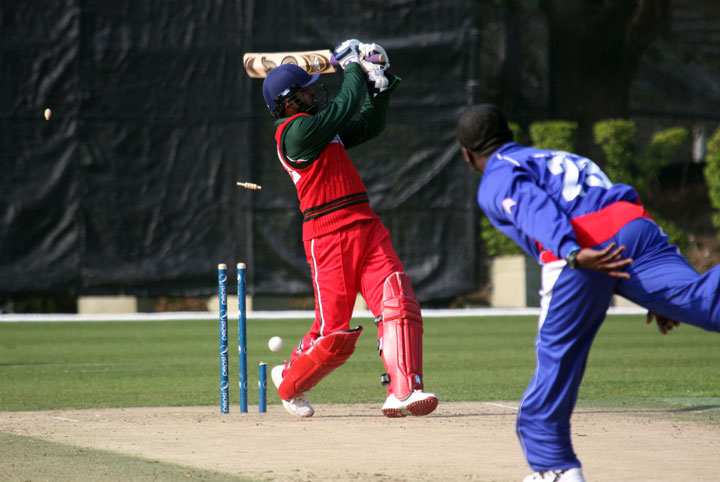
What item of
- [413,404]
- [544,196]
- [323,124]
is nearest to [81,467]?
[413,404]

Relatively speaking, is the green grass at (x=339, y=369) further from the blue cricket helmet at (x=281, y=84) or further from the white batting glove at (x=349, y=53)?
the white batting glove at (x=349, y=53)

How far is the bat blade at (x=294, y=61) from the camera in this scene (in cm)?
799

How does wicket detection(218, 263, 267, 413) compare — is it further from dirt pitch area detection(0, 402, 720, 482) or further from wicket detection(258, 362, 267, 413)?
dirt pitch area detection(0, 402, 720, 482)

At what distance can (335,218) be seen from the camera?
6824 millimetres

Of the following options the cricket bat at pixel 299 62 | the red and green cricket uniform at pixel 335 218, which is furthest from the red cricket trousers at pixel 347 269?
the cricket bat at pixel 299 62

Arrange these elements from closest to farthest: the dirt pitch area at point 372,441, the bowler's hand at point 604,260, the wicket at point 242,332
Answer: the bowler's hand at point 604,260 < the dirt pitch area at point 372,441 < the wicket at point 242,332

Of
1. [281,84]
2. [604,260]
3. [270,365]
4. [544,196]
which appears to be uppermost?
[281,84]

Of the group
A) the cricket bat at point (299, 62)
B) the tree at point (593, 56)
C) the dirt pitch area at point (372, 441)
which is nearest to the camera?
→ the dirt pitch area at point (372, 441)

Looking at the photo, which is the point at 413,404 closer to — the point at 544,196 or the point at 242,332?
the point at 242,332

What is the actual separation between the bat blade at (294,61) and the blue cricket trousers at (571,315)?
3.70 metres

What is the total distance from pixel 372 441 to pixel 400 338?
0.61m

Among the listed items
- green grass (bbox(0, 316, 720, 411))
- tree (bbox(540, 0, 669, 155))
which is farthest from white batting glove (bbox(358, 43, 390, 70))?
tree (bbox(540, 0, 669, 155))

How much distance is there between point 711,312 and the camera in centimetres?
444

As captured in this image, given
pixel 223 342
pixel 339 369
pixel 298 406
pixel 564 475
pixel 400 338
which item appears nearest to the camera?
pixel 564 475
